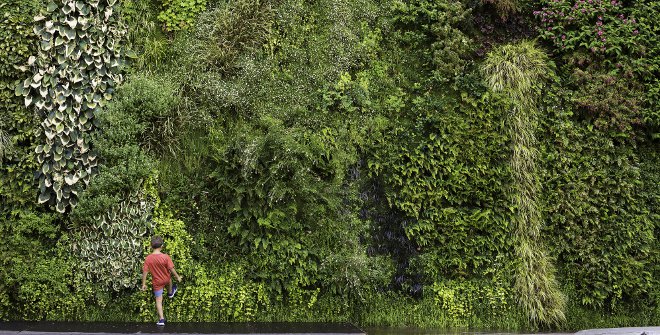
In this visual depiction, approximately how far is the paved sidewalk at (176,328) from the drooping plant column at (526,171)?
10.6 feet

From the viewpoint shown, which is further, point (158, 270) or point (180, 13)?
point (180, 13)

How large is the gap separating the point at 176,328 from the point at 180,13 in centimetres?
610

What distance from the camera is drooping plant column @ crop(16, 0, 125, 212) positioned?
9.54 meters

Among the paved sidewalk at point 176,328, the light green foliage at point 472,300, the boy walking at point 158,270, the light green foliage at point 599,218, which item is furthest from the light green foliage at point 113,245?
the light green foliage at point 599,218

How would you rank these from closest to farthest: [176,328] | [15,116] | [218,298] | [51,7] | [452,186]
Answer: [176,328], [218,298], [15,116], [51,7], [452,186]

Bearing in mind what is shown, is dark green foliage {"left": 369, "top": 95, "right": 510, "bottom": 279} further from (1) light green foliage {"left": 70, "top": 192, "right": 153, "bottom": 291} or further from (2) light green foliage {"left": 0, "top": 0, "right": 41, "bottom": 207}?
(2) light green foliage {"left": 0, "top": 0, "right": 41, "bottom": 207}

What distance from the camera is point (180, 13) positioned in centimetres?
1142

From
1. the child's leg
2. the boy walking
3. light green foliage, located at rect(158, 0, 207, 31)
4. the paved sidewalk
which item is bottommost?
the paved sidewalk

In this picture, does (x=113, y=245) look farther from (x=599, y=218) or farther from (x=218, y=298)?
(x=599, y=218)

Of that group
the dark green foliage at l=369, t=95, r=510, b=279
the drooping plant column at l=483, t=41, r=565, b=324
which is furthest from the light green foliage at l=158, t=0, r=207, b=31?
the drooping plant column at l=483, t=41, r=565, b=324

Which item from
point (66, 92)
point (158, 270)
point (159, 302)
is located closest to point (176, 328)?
point (159, 302)

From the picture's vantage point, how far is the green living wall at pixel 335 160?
9375mm

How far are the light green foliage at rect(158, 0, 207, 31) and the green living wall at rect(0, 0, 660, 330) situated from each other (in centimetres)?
4

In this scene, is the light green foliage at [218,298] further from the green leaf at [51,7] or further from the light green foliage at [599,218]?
the light green foliage at [599,218]
